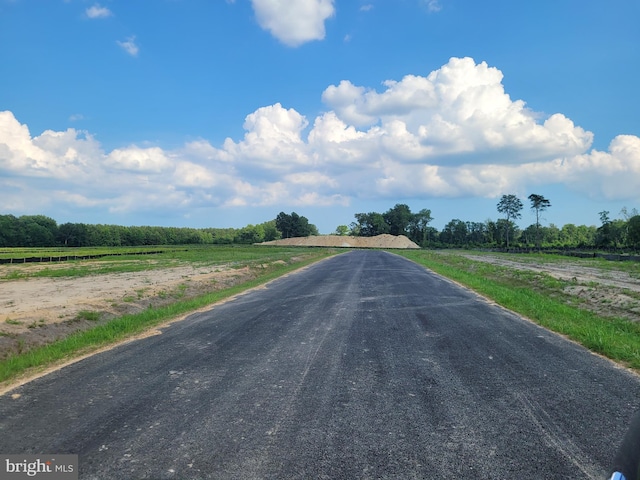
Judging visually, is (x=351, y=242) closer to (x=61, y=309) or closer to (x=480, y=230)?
(x=480, y=230)

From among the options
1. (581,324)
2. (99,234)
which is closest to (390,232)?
(99,234)

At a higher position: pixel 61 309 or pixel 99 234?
pixel 99 234

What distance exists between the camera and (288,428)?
4.72m

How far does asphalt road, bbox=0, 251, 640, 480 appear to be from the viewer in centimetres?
400

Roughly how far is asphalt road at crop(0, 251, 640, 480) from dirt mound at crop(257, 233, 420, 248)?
507 ft

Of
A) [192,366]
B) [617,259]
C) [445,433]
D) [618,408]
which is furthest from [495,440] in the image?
[617,259]

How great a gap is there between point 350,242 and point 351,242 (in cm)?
43

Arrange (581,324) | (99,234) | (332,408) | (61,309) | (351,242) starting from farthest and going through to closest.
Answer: (351,242) < (99,234) < (61,309) < (581,324) < (332,408)

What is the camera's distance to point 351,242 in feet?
563

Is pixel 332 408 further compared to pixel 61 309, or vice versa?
pixel 61 309

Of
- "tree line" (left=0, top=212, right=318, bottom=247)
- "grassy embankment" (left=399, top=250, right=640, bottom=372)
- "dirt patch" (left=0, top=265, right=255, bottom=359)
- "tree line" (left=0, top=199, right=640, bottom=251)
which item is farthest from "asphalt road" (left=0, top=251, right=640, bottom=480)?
"tree line" (left=0, top=212, right=318, bottom=247)

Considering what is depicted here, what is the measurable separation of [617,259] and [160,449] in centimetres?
5845

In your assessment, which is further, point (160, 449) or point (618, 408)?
point (618, 408)

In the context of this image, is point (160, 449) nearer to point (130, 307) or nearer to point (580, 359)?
point (580, 359)
